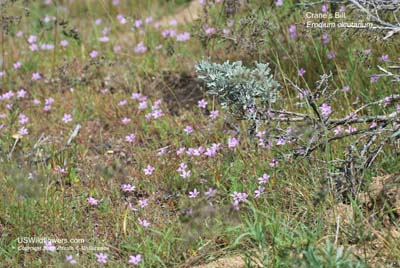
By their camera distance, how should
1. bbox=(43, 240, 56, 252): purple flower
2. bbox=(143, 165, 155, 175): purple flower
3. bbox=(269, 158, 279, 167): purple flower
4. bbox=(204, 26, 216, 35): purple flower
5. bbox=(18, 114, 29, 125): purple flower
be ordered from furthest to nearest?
1. bbox=(204, 26, 216, 35): purple flower
2. bbox=(18, 114, 29, 125): purple flower
3. bbox=(143, 165, 155, 175): purple flower
4. bbox=(269, 158, 279, 167): purple flower
5. bbox=(43, 240, 56, 252): purple flower

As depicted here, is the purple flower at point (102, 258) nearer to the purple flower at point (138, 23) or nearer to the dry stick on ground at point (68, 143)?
the dry stick on ground at point (68, 143)

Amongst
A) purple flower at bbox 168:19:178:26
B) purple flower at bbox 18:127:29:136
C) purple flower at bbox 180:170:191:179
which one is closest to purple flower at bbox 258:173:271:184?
purple flower at bbox 180:170:191:179

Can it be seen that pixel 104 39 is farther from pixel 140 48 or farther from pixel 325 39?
pixel 325 39

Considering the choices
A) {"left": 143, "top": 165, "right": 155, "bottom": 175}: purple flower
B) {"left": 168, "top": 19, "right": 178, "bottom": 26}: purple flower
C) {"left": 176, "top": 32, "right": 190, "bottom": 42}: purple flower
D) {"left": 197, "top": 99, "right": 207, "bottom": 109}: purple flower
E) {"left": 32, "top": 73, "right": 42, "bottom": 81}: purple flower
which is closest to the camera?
{"left": 143, "top": 165, "right": 155, "bottom": 175}: purple flower

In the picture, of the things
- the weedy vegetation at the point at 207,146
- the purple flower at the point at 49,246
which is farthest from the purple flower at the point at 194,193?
the purple flower at the point at 49,246

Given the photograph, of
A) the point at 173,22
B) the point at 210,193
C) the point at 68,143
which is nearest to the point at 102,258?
the point at 210,193

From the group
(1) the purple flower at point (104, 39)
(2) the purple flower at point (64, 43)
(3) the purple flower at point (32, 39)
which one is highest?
(3) the purple flower at point (32, 39)

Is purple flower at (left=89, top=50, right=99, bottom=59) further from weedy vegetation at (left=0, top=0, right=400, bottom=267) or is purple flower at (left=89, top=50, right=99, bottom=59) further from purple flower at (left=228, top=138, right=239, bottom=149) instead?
purple flower at (left=228, top=138, right=239, bottom=149)

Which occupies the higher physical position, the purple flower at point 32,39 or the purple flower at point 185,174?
the purple flower at point 32,39

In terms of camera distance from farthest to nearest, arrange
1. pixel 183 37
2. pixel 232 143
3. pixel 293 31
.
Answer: pixel 183 37
pixel 293 31
pixel 232 143

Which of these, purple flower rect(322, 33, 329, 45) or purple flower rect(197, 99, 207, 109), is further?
purple flower rect(322, 33, 329, 45)

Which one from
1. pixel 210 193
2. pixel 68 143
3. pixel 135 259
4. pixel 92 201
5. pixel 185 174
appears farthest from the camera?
pixel 68 143

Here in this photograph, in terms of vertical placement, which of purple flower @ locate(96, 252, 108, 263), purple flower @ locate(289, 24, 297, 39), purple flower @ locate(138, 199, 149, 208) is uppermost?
purple flower @ locate(289, 24, 297, 39)

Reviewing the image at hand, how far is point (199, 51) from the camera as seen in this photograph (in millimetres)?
5117
